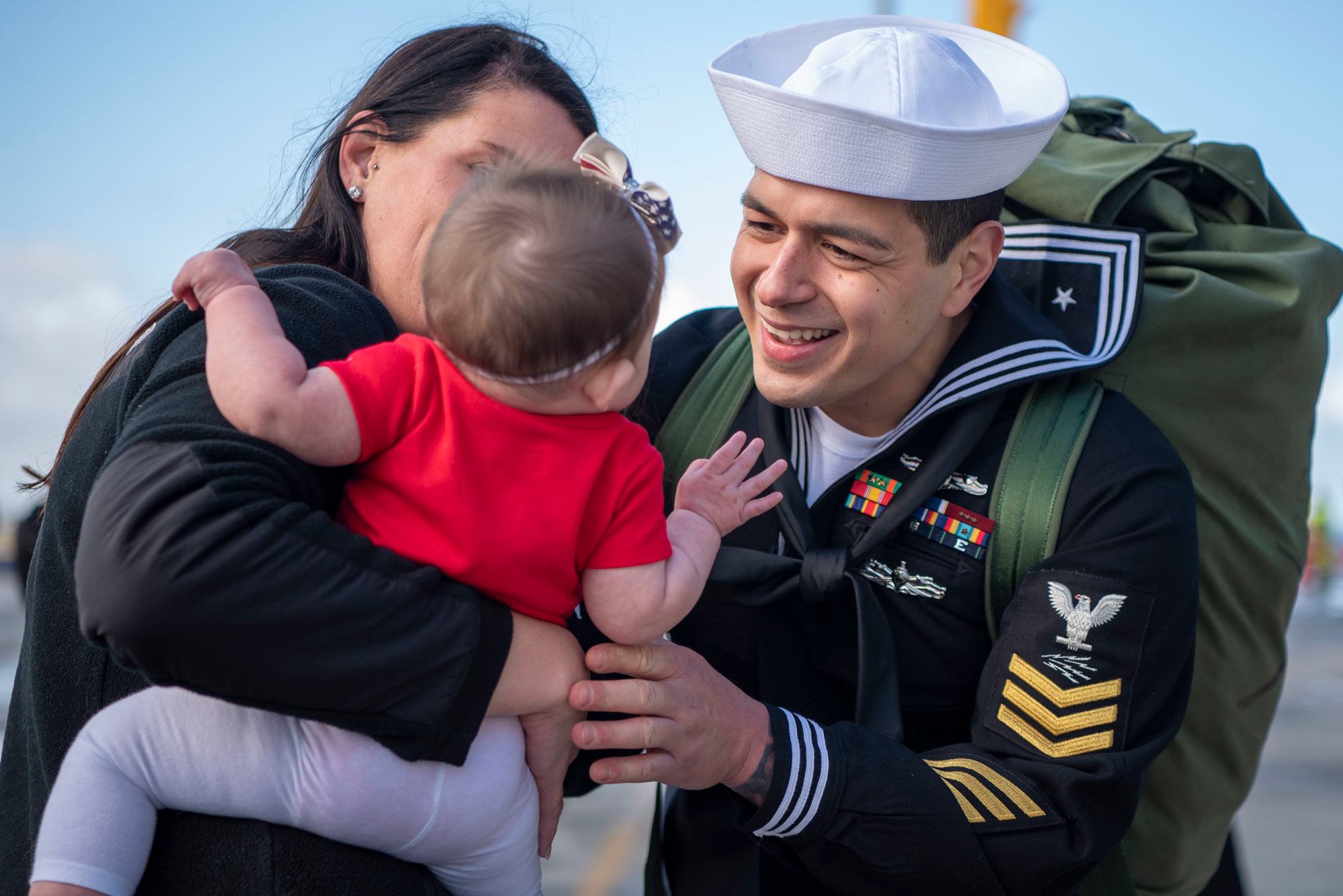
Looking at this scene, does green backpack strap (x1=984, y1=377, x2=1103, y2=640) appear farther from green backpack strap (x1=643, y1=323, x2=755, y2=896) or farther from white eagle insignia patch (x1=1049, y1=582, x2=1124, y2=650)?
green backpack strap (x1=643, y1=323, x2=755, y2=896)

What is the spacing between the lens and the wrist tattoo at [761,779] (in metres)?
1.89

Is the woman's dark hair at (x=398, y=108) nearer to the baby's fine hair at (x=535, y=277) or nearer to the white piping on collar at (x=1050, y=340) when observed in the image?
the baby's fine hair at (x=535, y=277)

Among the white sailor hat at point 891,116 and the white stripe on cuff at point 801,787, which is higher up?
the white sailor hat at point 891,116

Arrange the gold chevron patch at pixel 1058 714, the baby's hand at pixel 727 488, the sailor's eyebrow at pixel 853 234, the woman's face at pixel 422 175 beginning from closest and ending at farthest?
the baby's hand at pixel 727 488, the woman's face at pixel 422 175, the gold chevron patch at pixel 1058 714, the sailor's eyebrow at pixel 853 234

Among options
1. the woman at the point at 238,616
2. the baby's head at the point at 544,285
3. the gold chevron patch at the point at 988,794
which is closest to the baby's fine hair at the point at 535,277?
the baby's head at the point at 544,285

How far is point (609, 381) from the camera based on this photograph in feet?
4.59

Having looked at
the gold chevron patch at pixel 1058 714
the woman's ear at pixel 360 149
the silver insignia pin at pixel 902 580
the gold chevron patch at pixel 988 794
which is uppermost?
the woman's ear at pixel 360 149

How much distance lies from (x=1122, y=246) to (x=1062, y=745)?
1208 millimetres

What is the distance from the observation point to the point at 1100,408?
2221mm

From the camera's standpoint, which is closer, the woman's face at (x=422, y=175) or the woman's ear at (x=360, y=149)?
the woman's face at (x=422, y=175)

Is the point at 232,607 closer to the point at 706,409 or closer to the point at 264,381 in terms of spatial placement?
the point at 264,381

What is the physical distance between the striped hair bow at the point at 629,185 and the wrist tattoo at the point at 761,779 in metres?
0.99

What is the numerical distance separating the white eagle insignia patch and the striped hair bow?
1.10 metres

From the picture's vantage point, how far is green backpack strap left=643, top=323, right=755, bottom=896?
8.07ft
